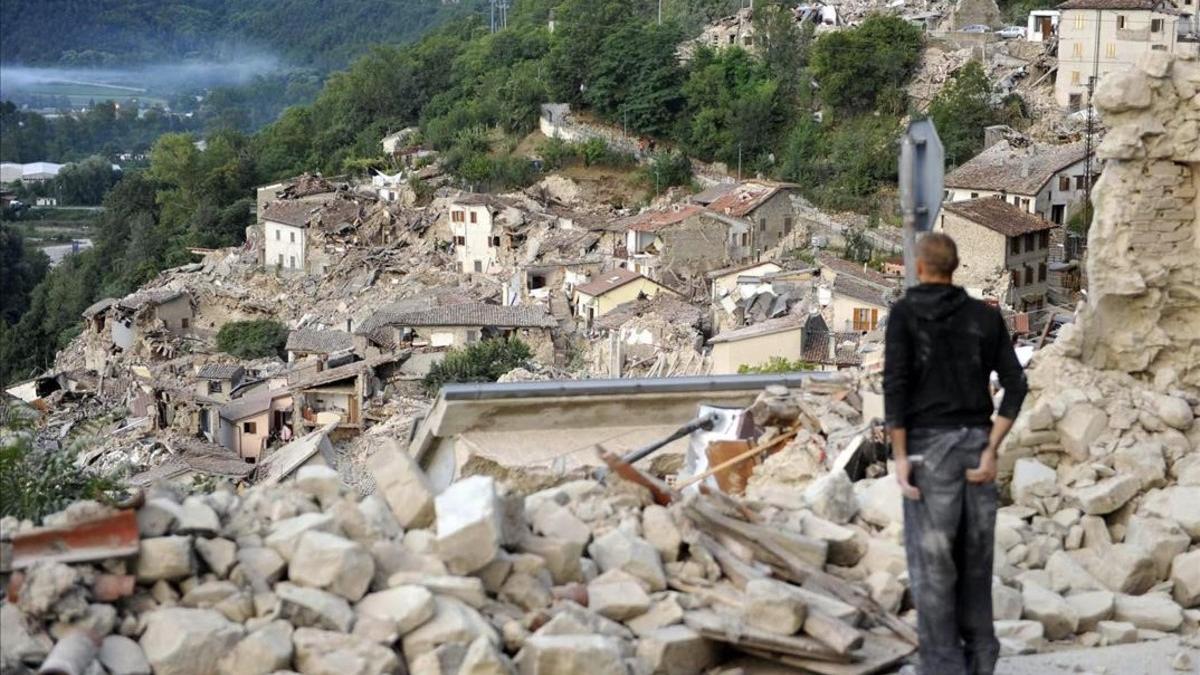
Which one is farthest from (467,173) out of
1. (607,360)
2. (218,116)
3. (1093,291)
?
(218,116)

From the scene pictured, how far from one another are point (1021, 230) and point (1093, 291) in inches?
882

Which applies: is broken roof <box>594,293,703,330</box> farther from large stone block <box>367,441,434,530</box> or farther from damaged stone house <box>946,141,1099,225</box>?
large stone block <box>367,441,434,530</box>

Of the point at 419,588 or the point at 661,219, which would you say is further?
the point at 661,219

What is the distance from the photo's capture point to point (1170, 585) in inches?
261

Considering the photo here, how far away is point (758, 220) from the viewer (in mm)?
38812

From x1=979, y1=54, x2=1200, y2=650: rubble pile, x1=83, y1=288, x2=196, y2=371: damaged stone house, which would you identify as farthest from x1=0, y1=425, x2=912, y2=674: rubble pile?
x1=83, y1=288, x2=196, y2=371: damaged stone house

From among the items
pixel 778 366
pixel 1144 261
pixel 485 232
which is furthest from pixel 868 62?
pixel 1144 261

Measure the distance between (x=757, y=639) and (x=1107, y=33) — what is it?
1461 inches

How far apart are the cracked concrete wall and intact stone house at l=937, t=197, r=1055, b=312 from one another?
825 inches

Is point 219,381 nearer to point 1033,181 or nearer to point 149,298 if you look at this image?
point 149,298

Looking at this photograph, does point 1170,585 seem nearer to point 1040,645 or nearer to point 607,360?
point 1040,645

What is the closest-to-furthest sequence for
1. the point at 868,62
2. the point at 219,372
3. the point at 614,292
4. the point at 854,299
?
1. the point at 854,299
2. the point at 219,372
3. the point at 614,292
4. the point at 868,62

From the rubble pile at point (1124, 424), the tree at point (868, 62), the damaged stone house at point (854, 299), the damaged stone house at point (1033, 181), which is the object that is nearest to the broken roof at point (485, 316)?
the damaged stone house at point (854, 299)

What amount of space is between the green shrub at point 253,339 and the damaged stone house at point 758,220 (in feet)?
32.2
